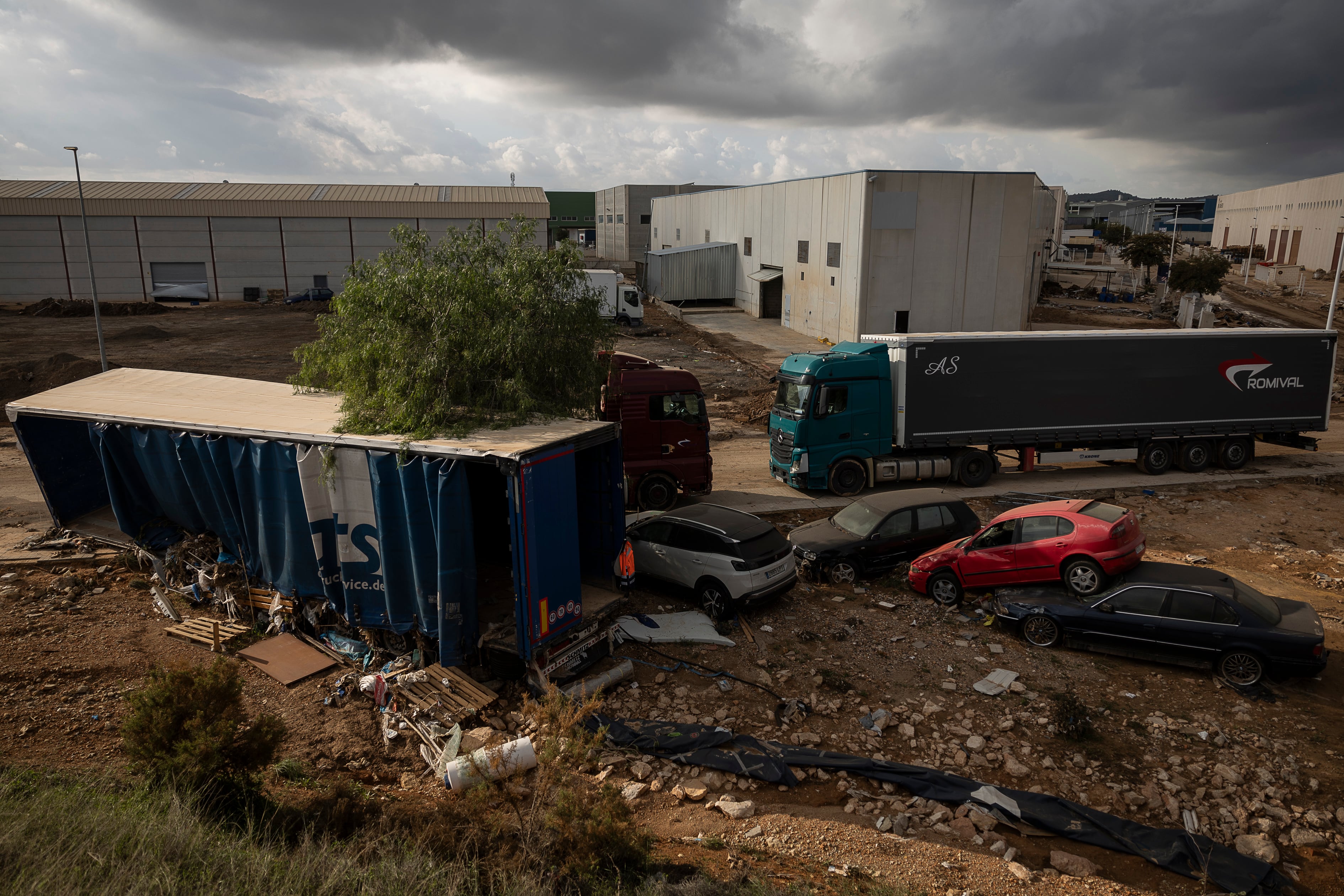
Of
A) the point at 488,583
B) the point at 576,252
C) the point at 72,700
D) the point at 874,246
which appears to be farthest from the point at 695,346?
the point at 72,700

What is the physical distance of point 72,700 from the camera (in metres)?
9.40

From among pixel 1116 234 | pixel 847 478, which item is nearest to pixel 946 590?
pixel 847 478

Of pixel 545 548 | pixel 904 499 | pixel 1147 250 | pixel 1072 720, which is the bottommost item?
pixel 1072 720

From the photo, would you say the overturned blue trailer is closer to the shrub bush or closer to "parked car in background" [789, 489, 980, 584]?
"parked car in background" [789, 489, 980, 584]

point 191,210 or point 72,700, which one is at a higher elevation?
point 191,210

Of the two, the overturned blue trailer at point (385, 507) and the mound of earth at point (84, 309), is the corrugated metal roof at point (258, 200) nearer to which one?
the mound of earth at point (84, 309)

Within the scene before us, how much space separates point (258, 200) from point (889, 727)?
55025mm

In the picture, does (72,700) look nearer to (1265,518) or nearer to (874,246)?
(1265,518)

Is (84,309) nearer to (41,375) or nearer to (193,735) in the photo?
(41,375)

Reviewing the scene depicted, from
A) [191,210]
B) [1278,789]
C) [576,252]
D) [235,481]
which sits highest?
[191,210]

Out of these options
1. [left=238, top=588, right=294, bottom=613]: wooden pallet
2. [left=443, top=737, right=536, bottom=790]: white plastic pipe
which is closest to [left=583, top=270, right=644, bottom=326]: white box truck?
[left=238, top=588, right=294, bottom=613]: wooden pallet

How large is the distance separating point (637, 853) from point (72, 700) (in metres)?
7.31

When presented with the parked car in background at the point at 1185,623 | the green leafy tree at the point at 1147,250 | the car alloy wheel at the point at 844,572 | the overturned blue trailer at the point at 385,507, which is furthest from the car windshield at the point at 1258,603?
the green leafy tree at the point at 1147,250

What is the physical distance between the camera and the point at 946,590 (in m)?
12.6
